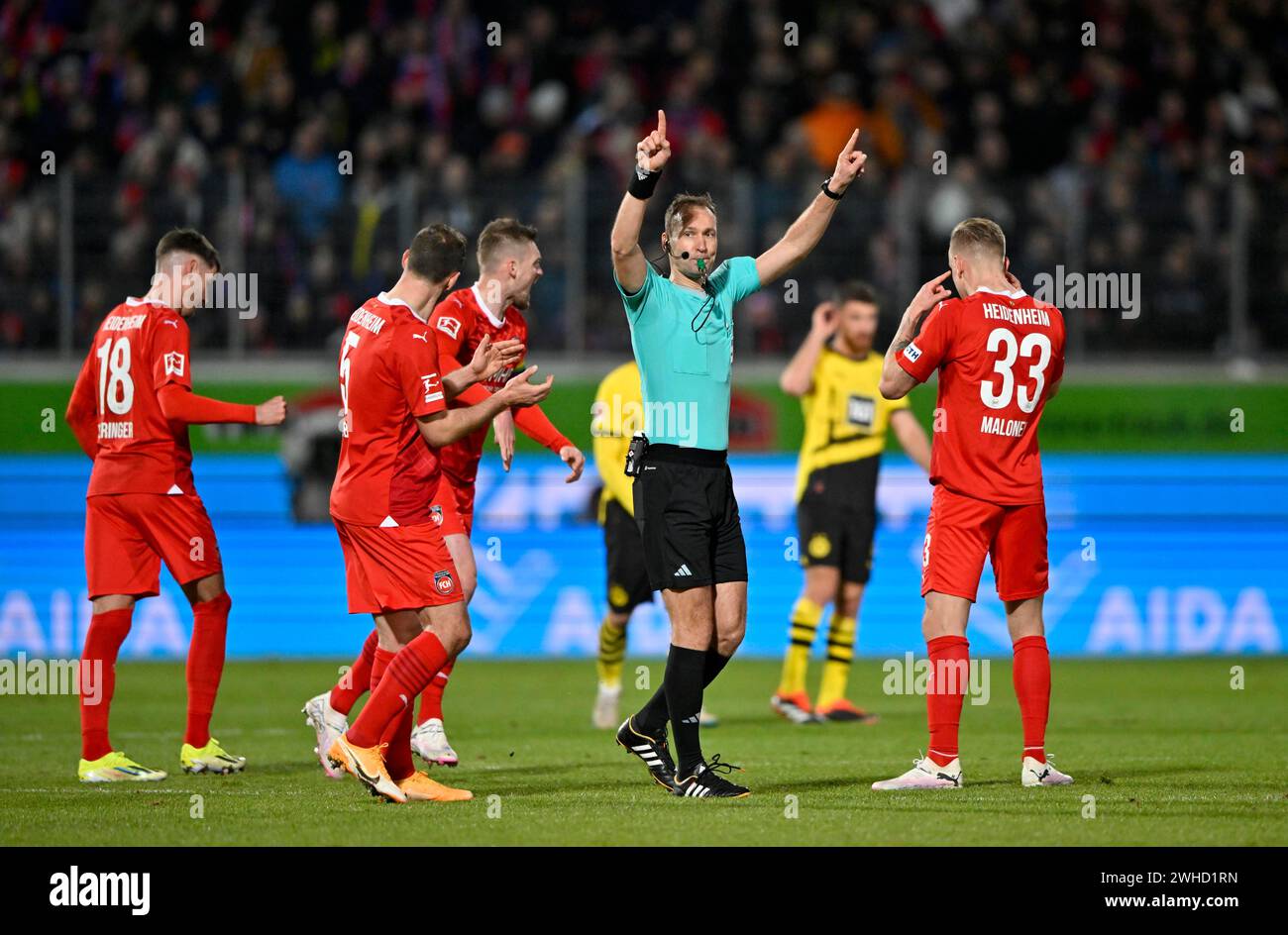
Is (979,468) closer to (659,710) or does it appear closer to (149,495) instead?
(659,710)

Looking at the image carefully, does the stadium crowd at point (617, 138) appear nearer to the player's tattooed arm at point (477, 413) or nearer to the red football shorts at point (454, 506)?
the red football shorts at point (454, 506)

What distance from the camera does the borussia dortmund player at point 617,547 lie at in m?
10.8

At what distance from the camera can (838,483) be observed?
11.4m

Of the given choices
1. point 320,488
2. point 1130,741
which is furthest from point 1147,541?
point 320,488

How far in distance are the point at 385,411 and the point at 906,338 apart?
7.20 feet

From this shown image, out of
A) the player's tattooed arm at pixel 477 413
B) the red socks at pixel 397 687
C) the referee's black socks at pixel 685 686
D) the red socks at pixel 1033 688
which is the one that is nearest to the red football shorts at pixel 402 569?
Answer: the red socks at pixel 397 687

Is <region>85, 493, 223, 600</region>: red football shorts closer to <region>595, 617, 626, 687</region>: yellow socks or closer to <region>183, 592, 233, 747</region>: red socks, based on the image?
<region>183, 592, 233, 747</region>: red socks

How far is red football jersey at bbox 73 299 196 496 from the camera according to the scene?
28.4 feet

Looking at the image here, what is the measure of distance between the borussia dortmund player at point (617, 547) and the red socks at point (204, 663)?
2594 mm

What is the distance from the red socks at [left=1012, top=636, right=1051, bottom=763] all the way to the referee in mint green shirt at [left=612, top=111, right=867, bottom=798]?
1.26 metres

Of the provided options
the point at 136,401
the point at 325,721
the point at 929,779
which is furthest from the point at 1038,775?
the point at 136,401

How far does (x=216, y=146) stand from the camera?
17.7m
